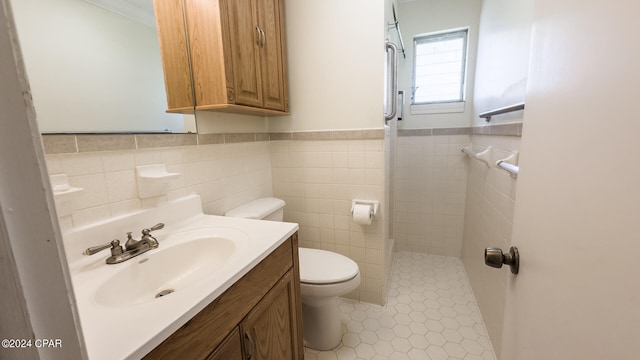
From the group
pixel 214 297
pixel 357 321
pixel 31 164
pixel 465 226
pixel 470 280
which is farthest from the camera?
pixel 465 226

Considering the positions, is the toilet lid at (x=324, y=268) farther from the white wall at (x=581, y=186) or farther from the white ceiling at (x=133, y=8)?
the white ceiling at (x=133, y=8)

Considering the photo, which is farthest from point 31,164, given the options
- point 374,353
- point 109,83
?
point 374,353

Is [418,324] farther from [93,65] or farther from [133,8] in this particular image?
[133,8]

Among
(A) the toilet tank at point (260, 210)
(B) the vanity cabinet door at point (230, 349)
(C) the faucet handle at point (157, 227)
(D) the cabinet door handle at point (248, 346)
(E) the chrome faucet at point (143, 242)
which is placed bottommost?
(D) the cabinet door handle at point (248, 346)

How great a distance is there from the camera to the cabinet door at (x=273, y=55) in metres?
1.50

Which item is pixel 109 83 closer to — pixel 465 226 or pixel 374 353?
pixel 374 353

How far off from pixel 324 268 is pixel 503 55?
1555 millimetres

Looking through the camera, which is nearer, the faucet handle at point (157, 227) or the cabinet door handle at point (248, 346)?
the cabinet door handle at point (248, 346)

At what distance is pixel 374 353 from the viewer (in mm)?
1447

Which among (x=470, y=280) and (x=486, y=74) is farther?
(x=470, y=280)

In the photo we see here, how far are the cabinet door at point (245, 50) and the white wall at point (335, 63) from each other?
0.37m

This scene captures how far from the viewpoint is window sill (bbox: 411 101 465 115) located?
2.28 metres

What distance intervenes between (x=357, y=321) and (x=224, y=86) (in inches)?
63.5

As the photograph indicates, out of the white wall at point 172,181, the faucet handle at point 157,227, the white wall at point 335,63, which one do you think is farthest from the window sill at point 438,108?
the faucet handle at point 157,227
